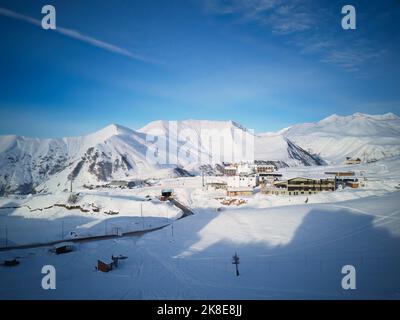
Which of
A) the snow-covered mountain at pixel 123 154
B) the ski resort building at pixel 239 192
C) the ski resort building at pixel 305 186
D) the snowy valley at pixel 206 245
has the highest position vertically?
the snow-covered mountain at pixel 123 154

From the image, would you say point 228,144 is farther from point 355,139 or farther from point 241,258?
point 241,258

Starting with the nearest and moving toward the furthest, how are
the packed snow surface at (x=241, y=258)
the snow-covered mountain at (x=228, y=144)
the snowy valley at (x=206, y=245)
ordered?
the packed snow surface at (x=241, y=258) < the snowy valley at (x=206, y=245) < the snow-covered mountain at (x=228, y=144)

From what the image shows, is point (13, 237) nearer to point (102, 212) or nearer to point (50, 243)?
point (50, 243)

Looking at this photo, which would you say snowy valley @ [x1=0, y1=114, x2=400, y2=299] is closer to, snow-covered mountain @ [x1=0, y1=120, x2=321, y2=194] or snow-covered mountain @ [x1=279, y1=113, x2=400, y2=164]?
snow-covered mountain @ [x1=0, y1=120, x2=321, y2=194]

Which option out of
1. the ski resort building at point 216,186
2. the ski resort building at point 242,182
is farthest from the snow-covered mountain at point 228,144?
the ski resort building at point 242,182

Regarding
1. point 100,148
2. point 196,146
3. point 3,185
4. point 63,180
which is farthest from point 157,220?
point 196,146

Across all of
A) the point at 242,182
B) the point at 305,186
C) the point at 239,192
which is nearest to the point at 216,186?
the point at 242,182

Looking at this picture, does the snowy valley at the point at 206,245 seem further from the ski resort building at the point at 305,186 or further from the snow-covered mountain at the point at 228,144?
the snow-covered mountain at the point at 228,144
